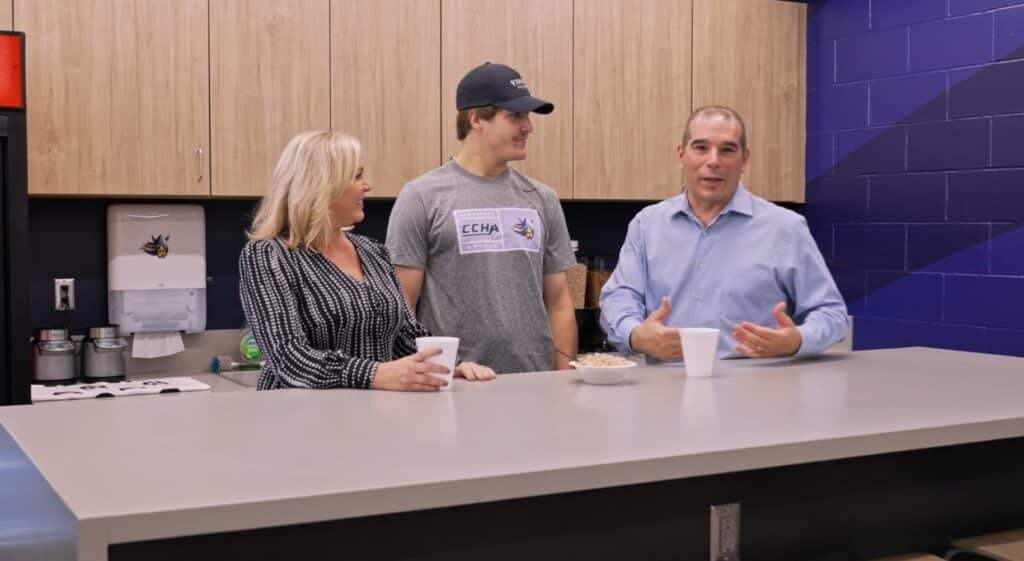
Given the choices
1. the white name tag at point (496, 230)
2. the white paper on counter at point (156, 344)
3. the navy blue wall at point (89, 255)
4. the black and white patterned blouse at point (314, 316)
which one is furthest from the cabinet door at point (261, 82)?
the black and white patterned blouse at point (314, 316)

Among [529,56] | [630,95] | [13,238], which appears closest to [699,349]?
[13,238]

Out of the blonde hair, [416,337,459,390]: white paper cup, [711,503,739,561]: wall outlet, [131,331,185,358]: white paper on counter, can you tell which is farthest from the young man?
[131,331,185,358]: white paper on counter

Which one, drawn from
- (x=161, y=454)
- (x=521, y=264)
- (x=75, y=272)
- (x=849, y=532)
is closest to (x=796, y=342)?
(x=849, y=532)

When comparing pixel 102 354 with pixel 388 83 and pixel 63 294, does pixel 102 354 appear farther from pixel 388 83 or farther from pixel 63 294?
pixel 388 83

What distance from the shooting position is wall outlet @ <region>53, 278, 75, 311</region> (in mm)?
4004

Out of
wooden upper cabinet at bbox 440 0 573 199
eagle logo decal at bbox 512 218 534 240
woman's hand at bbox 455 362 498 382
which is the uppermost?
wooden upper cabinet at bbox 440 0 573 199

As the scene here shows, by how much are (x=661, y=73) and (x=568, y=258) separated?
67.7 inches

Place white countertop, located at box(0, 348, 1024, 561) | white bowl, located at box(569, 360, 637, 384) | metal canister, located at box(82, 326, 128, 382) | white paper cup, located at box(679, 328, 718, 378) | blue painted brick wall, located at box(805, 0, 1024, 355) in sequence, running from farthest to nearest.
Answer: blue painted brick wall, located at box(805, 0, 1024, 355) < metal canister, located at box(82, 326, 128, 382) < white paper cup, located at box(679, 328, 718, 378) < white bowl, located at box(569, 360, 637, 384) < white countertop, located at box(0, 348, 1024, 561)

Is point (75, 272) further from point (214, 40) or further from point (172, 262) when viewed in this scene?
point (214, 40)

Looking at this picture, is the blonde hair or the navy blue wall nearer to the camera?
the blonde hair

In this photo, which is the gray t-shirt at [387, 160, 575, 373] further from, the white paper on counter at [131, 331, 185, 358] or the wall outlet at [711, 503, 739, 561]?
the white paper on counter at [131, 331, 185, 358]

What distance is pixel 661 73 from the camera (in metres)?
4.82

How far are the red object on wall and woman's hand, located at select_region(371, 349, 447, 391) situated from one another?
65.3 inches

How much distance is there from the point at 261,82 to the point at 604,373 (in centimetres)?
210
